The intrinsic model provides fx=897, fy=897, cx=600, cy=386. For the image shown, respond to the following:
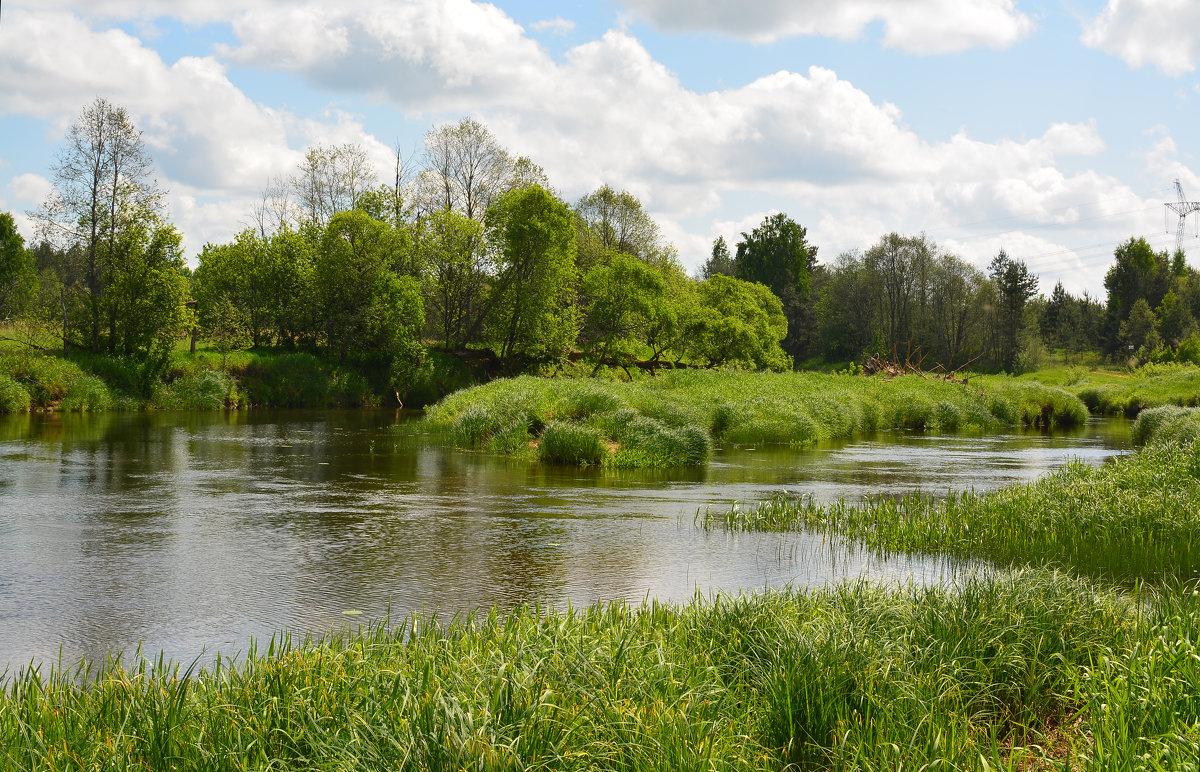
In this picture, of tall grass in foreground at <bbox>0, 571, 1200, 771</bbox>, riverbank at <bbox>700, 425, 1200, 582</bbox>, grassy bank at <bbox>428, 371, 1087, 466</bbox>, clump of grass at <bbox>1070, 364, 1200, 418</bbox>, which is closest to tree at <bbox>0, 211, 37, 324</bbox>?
grassy bank at <bbox>428, 371, 1087, 466</bbox>

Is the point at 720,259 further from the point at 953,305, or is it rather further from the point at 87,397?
the point at 87,397

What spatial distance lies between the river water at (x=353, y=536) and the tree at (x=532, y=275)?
25018mm

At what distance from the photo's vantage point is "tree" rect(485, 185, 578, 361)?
4897 cm

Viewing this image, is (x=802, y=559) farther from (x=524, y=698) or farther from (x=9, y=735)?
(x=9, y=735)

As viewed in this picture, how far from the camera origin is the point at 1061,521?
40.6 ft

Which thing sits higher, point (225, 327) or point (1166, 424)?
point (225, 327)

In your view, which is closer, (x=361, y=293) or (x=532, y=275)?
(x=361, y=293)

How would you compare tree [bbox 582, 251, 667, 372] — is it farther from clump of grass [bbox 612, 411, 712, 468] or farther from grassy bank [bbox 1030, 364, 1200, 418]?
clump of grass [bbox 612, 411, 712, 468]

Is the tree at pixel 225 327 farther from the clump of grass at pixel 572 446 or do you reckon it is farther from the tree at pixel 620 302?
the clump of grass at pixel 572 446

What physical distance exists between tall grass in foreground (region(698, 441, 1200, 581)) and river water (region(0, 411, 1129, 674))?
72 cm

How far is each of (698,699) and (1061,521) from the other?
932 centimetres

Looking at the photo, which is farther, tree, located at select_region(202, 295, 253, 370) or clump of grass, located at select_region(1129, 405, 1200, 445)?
tree, located at select_region(202, 295, 253, 370)

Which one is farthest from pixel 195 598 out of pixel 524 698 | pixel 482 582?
pixel 524 698

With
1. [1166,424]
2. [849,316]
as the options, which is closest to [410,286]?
[1166,424]
